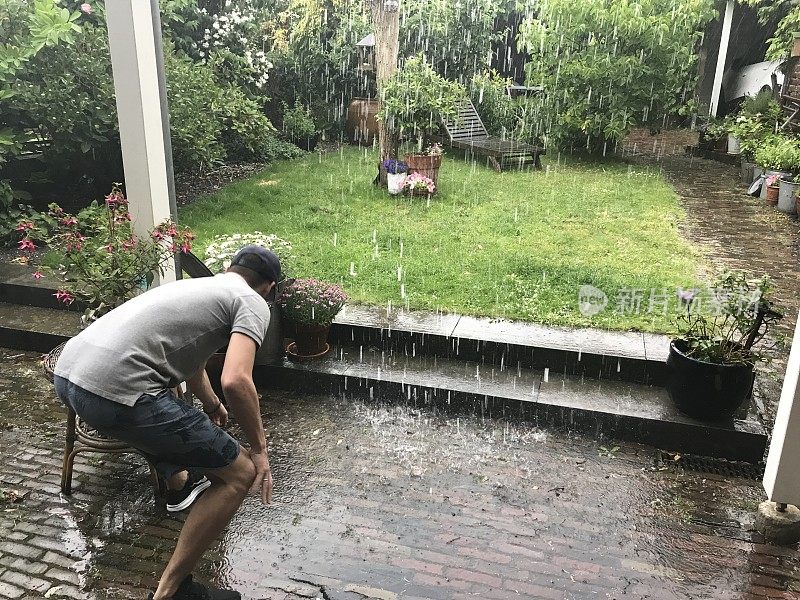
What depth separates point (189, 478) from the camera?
339 cm

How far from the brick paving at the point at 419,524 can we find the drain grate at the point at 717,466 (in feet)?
0.21

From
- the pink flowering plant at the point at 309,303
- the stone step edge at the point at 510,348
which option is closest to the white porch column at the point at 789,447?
the stone step edge at the point at 510,348

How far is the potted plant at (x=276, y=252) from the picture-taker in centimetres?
463

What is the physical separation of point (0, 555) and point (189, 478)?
853 mm

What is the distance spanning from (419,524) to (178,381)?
1.36 meters

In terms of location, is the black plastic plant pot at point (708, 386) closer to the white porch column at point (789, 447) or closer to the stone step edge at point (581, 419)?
the stone step edge at point (581, 419)

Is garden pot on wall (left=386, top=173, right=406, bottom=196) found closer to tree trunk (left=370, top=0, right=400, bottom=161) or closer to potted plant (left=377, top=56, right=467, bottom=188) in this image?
potted plant (left=377, top=56, right=467, bottom=188)

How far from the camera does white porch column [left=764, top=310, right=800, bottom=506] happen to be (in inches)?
122

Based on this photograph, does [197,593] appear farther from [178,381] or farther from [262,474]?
[178,381]

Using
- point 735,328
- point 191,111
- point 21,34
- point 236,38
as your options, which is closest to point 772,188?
point 735,328

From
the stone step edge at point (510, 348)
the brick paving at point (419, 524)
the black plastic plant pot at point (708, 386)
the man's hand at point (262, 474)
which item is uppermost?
the man's hand at point (262, 474)

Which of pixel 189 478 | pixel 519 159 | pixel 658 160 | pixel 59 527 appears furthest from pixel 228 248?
pixel 658 160

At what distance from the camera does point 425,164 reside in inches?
365

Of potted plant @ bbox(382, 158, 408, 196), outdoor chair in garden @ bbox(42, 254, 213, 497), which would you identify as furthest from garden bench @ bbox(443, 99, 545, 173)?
outdoor chair in garden @ bbox(42, 254, 213, 497)
